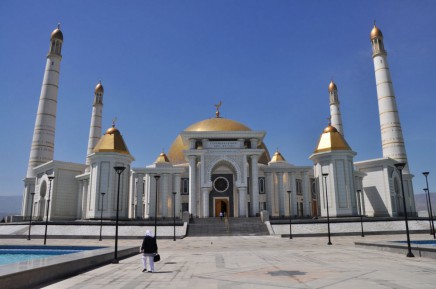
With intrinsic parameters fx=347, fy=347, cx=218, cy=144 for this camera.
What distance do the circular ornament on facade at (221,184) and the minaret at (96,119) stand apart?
23.0 meters

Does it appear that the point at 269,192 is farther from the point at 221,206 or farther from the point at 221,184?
the point at 221,206

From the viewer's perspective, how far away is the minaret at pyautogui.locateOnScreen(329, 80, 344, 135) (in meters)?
56.5

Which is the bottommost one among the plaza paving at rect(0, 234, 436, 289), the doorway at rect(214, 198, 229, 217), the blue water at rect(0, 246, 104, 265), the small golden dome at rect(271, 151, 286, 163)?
the blue water at rect(0, 246, 104, 265)

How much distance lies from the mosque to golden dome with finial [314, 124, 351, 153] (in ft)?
0.42

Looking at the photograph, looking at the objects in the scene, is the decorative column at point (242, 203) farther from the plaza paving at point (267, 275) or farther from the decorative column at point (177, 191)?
the plaza paving at point (267, 275)

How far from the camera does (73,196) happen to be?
1777 inches

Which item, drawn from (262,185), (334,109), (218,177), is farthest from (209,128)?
(334,109)

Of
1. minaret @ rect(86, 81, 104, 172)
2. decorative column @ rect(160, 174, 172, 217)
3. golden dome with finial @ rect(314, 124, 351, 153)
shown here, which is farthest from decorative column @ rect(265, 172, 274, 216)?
minaret @ rect(86, 81, 104, 172)

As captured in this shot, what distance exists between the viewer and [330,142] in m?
40.0

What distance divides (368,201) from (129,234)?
30.9 m

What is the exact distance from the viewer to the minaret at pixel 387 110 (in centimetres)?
4491

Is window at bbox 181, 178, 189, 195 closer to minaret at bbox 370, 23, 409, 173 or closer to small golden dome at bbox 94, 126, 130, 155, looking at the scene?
small golden dome at bbox 94, 126, 130, 155

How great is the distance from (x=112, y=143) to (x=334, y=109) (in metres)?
36.2

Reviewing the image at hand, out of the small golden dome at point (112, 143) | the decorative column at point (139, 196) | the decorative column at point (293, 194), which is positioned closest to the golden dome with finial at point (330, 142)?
the decorative column at point (293, 194)
